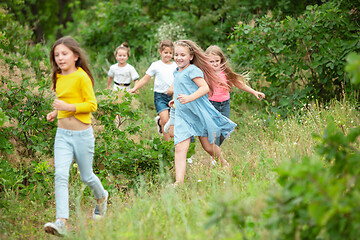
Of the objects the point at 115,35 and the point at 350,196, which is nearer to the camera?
the point at 350,196

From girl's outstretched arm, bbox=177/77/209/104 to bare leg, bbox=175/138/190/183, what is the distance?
50 centimetres

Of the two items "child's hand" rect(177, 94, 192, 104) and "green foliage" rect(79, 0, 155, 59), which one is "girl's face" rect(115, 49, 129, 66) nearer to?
"child's hand" rect(177, 94, 192, 104)

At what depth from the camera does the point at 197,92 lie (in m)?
4.70

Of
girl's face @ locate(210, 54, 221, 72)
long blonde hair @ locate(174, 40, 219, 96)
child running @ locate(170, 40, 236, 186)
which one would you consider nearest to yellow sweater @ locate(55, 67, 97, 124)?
child running @ locate(170, 40, 236, 186)

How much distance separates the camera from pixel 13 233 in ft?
11.8

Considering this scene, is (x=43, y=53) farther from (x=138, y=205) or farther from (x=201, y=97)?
(x=138, y=205)

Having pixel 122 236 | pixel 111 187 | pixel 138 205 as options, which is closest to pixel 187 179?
pixel 111 187

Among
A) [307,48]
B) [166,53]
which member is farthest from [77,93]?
[307,48]

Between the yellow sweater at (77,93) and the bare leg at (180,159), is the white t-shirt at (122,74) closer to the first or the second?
the bare leg at (180,159)

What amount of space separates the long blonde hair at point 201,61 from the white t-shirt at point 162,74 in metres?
1.66

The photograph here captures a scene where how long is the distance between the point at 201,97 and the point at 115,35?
764 cm

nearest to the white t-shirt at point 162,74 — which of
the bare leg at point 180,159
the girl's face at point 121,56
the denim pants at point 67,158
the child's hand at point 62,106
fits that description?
the girl's face at point 121,56

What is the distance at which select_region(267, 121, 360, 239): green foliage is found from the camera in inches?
85.8

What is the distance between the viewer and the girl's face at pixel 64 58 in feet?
12.4
